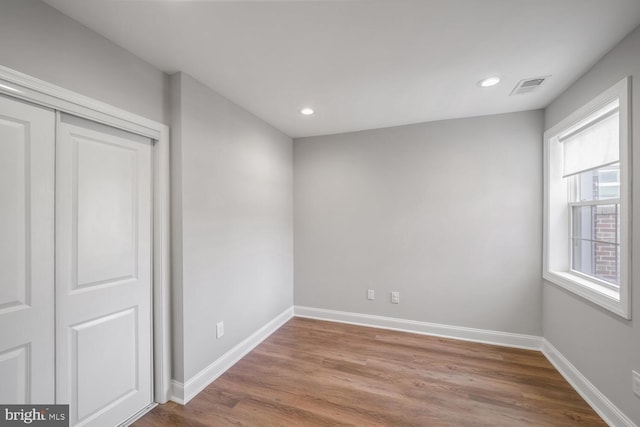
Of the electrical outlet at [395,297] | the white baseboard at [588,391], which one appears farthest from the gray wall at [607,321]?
the electrical outlet at [395,297]

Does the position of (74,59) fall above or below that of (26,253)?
above

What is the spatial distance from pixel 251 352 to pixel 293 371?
56cm

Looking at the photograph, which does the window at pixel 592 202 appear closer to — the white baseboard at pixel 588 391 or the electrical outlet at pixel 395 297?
the white baseboard at pixel 588 391

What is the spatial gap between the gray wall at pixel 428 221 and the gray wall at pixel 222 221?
552 mm

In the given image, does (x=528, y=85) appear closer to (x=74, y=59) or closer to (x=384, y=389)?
(x=384, y=389)

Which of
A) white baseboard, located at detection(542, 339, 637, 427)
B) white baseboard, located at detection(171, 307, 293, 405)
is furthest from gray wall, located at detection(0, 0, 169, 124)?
white baseboard, located at detection(542, 339, 637, 427)

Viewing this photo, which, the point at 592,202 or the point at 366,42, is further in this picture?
the point at 592,202

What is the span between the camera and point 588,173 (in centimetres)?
218

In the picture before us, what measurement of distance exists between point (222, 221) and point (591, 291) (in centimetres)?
293

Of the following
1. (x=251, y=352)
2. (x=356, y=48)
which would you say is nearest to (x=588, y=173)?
(x=356, y=48)

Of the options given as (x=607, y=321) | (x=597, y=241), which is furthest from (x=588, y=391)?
(x=597, y=241)

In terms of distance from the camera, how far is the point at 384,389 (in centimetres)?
206

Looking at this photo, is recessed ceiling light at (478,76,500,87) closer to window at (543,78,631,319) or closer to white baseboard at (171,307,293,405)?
window at (543,78,631,319)

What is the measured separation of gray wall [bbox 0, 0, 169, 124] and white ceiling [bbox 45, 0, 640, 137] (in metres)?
0.08
